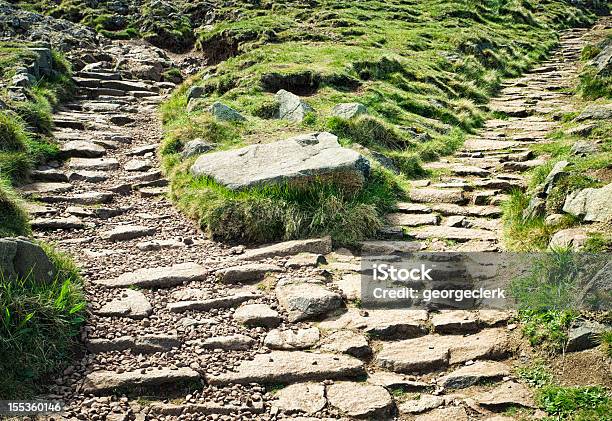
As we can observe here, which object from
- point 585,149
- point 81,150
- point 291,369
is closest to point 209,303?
point 291,369

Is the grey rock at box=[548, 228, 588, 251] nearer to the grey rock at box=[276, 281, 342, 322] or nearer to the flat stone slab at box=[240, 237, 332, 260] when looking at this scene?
the grey rock at box=[276, 281, 342, 322]

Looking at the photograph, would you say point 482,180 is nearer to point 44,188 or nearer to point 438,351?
point 438,351

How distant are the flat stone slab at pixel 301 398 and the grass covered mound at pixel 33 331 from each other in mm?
2369

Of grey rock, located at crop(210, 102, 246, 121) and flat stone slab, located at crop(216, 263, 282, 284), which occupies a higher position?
grey rock, located at crop(210, 102, 246, 121)

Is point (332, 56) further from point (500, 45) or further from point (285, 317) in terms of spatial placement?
point (285, 317)

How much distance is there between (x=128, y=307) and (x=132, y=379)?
1.58 meters

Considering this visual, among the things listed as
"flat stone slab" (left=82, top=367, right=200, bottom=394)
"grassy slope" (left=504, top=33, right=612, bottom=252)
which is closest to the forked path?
"flat stone slab" (left=82, top=367, right=200, bottom=394)

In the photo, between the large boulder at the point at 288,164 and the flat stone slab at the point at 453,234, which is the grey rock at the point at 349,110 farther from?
the flat stone slab at the point at 453,234

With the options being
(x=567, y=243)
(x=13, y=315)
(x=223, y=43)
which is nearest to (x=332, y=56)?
(x=223, y=43)

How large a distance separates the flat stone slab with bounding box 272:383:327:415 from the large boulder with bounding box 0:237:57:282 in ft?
10.3

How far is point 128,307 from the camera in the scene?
7082 mm

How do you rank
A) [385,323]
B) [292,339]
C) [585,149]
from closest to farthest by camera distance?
[292,339] < [385,323] < [585,149]

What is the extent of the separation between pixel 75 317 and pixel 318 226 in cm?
421

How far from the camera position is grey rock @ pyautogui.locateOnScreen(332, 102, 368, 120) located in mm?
13445
